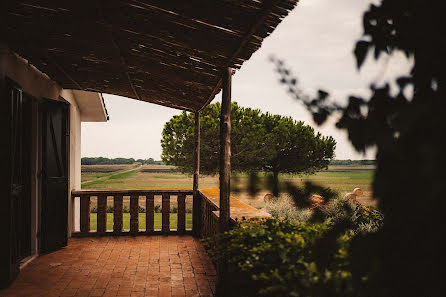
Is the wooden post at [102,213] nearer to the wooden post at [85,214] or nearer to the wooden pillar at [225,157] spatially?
the wooden post at [85,214]

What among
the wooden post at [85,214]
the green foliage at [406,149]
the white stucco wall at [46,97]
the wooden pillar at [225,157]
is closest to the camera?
the green foliage at [406,149]

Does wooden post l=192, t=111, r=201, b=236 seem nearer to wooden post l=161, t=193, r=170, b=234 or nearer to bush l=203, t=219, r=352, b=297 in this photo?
wooden post l=161, t=193, r=170, b=234

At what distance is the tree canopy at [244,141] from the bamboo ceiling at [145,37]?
13011 mm

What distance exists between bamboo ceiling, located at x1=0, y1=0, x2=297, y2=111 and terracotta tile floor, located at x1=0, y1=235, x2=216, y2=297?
87.9 inches

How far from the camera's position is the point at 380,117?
77 cm

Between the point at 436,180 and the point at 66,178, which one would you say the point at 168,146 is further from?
the point at 436,180

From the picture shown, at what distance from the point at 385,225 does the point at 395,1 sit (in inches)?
18.9

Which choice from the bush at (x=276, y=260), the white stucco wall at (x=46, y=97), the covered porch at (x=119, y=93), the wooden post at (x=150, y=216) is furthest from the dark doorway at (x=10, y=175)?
the wooden post at (x=150, y=216)

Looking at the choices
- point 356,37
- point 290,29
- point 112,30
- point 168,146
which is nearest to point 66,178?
point 112,30

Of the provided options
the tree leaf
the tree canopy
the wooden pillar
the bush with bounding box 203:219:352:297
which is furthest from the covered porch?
the tree canopy

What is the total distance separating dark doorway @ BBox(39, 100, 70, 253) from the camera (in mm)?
5391

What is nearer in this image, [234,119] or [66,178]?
[66,178]

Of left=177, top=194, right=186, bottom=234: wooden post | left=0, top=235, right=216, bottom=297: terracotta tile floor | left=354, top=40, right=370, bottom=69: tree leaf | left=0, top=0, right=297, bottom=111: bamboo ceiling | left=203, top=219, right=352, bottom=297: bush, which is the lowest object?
left=0, top=235, right=216, bottom=297: terracotta tile floor

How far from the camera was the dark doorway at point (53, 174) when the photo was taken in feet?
17.7
